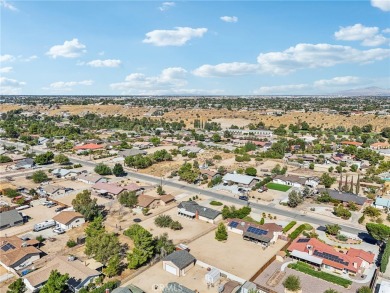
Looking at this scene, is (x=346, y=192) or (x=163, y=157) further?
(x=163, y=157)

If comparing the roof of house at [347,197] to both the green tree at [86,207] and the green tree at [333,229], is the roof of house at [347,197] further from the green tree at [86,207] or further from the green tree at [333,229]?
the green tree at [86,207]

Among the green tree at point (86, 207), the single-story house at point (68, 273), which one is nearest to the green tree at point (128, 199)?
the green tree at point (86, 207)

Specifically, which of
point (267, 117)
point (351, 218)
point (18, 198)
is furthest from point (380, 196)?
point (267, 117)

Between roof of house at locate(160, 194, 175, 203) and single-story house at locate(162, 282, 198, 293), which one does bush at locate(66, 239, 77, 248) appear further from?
roof of house at locate(160, 194, 175, 203)

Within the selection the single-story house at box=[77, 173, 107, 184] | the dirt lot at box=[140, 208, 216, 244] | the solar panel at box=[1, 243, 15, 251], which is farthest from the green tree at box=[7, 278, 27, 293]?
the single-story house at box=[77, 173, 107, 184]

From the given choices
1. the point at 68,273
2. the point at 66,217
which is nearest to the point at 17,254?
the point at 68,273

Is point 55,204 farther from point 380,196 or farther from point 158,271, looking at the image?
point 380,196
